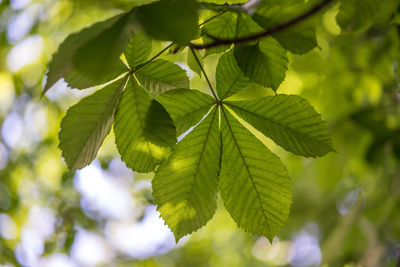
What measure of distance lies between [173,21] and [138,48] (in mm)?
262

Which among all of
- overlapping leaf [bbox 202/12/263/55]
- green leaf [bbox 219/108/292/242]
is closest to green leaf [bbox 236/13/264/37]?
overlapping leaf [bbox 202/12/263/55]

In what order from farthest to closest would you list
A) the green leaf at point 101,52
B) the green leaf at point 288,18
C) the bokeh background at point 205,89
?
→ the bokeh background at point 205,89 → the green leaf at point 288,18 → the green leaf at point 101,52

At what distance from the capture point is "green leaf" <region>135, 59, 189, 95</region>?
→ 853 millimetres

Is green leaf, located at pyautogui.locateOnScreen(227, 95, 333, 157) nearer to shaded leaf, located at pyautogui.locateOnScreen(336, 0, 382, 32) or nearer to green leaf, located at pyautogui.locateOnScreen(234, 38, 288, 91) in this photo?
green leaf, located at pyautogui.locateOnScreen(234, 38, 288, 91)

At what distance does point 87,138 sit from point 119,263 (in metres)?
3.68

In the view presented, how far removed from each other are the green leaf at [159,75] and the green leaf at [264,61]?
128 millimetres

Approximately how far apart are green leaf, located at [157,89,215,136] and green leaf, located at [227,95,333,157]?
0.40 ft

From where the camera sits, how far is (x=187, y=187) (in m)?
0.82

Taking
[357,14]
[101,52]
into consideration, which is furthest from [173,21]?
[357,14]

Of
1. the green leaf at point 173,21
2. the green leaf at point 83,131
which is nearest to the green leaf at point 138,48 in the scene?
the green leaf at point 83,131

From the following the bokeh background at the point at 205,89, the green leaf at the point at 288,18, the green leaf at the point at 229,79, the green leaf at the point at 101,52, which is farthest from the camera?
the bokeh background at the point at 205,89

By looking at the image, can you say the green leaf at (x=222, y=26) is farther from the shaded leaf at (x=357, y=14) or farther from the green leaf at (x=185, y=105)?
the shaded leaf at (x=357, y=14)

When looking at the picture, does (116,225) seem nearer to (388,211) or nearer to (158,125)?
(388,211)

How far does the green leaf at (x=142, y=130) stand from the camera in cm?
81
